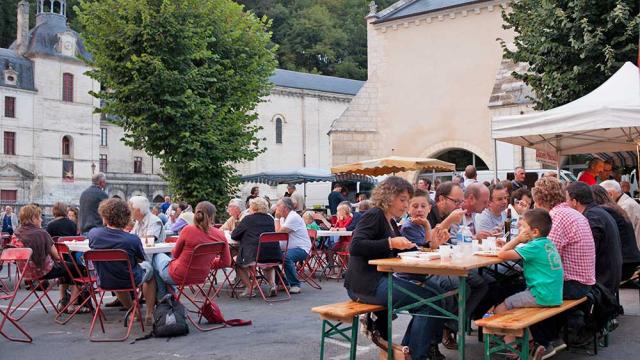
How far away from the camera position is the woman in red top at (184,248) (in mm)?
6945

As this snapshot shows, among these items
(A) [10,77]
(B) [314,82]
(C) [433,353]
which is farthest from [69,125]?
(C) [433,353]

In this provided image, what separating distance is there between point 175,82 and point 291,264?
10.2 meters

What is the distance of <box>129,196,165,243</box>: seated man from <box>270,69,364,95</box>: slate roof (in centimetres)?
5031

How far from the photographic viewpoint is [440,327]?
17.2 ft

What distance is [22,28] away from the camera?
56.3 metres

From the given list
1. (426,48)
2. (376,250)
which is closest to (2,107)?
(426,48)

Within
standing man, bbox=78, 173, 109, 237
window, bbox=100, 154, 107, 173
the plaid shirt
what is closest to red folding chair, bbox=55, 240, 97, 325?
standing man, bbox=78, 173, 109, 237

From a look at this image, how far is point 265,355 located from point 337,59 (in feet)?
218

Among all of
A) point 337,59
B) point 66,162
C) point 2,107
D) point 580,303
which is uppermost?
point 337,59

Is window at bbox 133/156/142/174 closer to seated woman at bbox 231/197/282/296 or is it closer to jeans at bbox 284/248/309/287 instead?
jeans at bbox 284/248/309/287

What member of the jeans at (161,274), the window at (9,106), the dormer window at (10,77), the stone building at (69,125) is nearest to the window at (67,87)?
the stone building at (69,125)

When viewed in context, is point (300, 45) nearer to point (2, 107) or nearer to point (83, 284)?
point (2, 107)

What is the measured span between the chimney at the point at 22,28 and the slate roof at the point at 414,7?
3885cm

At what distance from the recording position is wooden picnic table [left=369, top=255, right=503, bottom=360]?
466 cm
